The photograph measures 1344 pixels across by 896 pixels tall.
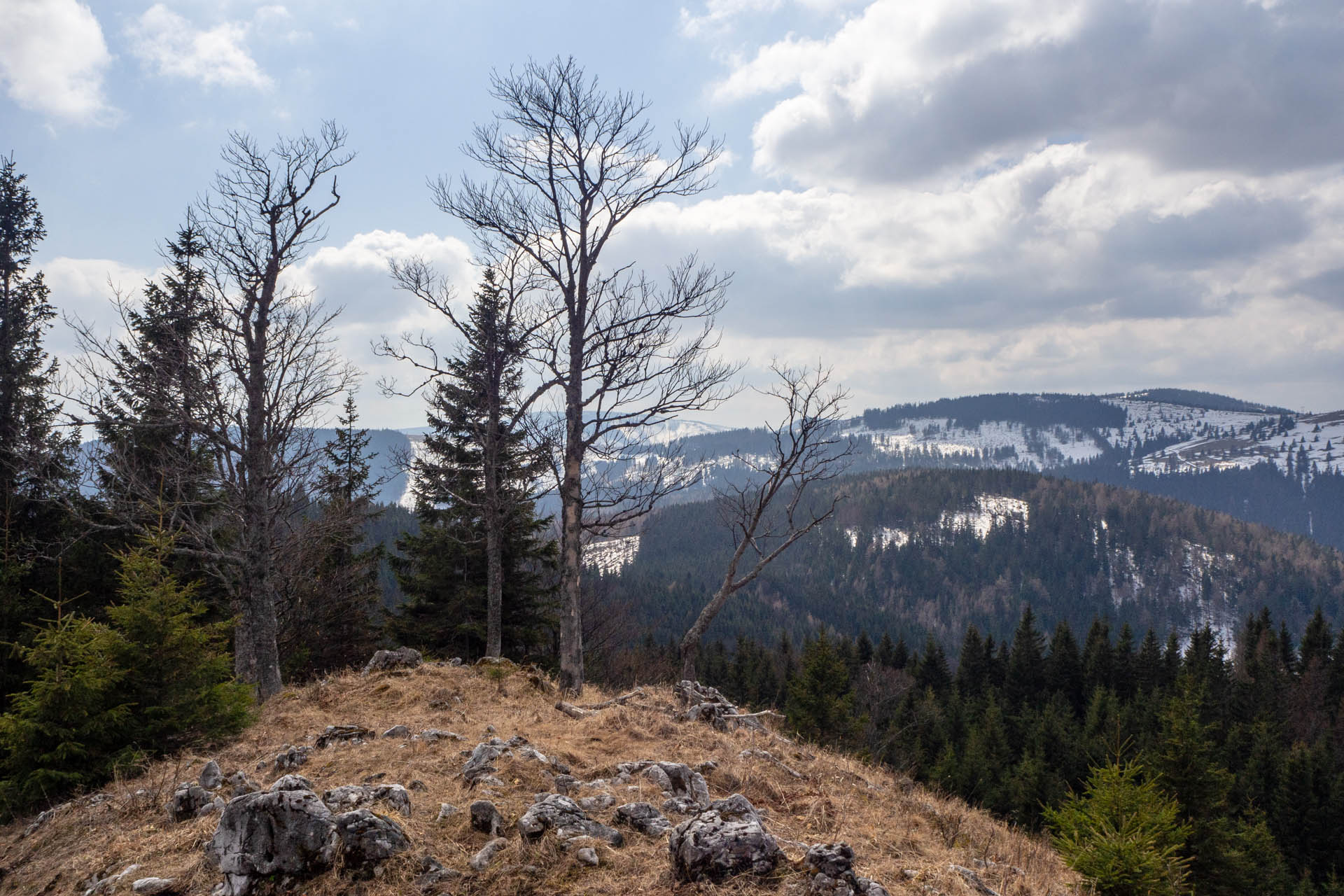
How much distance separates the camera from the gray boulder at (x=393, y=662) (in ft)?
38.1

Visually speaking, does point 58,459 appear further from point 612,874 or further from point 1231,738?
point 1231,738

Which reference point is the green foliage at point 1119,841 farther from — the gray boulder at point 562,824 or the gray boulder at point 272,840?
the gray boulder at point 272,840

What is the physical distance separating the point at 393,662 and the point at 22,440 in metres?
10.3

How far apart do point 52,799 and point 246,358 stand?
8.18 meters

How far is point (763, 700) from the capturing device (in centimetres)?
5681

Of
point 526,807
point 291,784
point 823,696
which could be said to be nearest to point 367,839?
point 291,784

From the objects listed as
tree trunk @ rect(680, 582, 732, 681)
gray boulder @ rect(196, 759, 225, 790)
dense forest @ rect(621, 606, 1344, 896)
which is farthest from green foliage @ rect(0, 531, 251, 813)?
dense forest @ rect(621, 606, 1344, 896)

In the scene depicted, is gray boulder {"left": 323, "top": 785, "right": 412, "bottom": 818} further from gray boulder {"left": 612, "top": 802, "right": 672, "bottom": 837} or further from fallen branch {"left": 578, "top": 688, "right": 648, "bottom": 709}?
fallen branch {"left": 578, "top": 688, "right": 648, "bottom": 709}

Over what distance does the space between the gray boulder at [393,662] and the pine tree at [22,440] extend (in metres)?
7.35

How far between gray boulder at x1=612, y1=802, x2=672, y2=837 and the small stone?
2.98ft

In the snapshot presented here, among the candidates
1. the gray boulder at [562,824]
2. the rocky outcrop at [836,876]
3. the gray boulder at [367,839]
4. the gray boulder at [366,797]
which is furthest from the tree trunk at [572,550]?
the rocky outcrop at [836,876]

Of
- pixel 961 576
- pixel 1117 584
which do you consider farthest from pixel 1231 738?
pixel 1117 584

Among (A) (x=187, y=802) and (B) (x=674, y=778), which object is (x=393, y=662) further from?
(B) (x=674, y=778)

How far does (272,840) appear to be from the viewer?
13.9 ft
